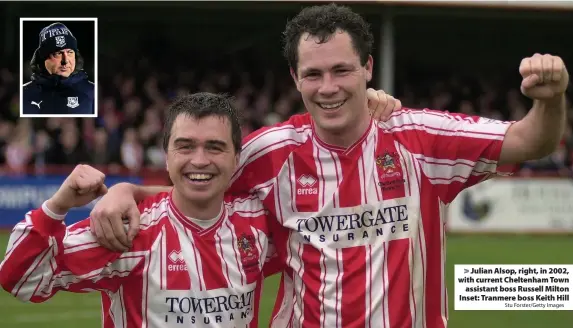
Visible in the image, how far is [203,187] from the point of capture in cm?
351

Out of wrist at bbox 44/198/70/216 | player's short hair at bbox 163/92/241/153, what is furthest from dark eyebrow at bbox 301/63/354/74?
wrist at bbox 44/198/70/216

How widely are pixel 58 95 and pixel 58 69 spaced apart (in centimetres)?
14

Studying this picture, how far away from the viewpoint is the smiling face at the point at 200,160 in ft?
11.5

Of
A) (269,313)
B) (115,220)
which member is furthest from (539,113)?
(269,313)

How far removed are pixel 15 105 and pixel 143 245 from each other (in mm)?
15344

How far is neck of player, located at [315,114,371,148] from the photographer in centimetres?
370

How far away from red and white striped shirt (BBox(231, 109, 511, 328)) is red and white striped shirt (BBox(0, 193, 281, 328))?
176 millimetres

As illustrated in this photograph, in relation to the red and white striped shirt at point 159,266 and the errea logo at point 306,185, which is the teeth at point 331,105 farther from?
the red and white striped shirt at point 159,266

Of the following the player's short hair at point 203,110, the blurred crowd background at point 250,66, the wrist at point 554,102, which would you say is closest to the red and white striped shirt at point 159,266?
the player's short hair at point 203,110

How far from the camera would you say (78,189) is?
10.7 feet

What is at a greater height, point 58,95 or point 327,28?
point 327,28

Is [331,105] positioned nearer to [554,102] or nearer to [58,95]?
[554,102]

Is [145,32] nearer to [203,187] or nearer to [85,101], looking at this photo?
[85,101]

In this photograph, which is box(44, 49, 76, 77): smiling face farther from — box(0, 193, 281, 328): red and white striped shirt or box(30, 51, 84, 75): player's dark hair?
box(0, 193, 281, 328): red and white striped shirt
